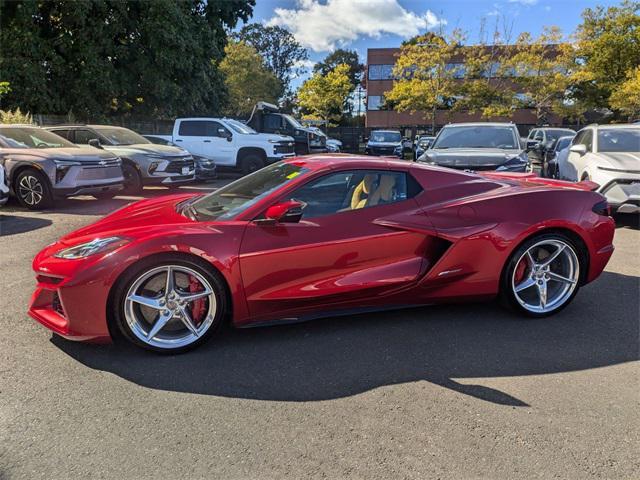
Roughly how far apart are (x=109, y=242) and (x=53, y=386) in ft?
3.19

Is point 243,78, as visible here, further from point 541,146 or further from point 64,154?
point 64,154

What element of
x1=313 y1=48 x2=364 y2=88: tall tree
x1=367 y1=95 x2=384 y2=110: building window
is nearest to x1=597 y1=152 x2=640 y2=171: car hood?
x1=367 y1=95 x2=384 y2=110: building window

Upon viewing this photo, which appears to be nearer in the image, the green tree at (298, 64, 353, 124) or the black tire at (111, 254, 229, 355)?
the black tire at (111, 254, 229, 355)

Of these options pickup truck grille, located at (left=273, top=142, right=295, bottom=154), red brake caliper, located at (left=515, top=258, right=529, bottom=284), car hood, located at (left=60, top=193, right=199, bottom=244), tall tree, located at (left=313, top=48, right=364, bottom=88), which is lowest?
red brake caliper, located at (left=515, top=258, right=529, bottom=284)

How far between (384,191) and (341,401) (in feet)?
5.58

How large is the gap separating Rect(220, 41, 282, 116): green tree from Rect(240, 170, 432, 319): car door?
4081 cm

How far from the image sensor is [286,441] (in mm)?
2434

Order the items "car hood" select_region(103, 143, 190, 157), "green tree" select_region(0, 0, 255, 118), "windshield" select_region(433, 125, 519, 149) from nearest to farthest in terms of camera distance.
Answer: "windshield" select_region(433, 125, 519, 149), "car hood" select_region(103, 143, 190, 157), "green tree" select_region(0, 0, 255, 118)

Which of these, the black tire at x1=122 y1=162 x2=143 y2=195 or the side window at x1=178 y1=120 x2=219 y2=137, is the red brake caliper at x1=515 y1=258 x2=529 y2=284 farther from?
the side window at x1=178 y1=120 x2=219 y2=137

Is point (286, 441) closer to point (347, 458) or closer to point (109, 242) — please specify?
point (347, 458)

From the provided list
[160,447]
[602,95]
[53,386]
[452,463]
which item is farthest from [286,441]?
[602,95]

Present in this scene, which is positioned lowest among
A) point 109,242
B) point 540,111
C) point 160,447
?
point 160,447

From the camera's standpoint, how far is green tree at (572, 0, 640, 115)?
33.6 meters

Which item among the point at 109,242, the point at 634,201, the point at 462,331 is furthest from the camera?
the point at 634,201
